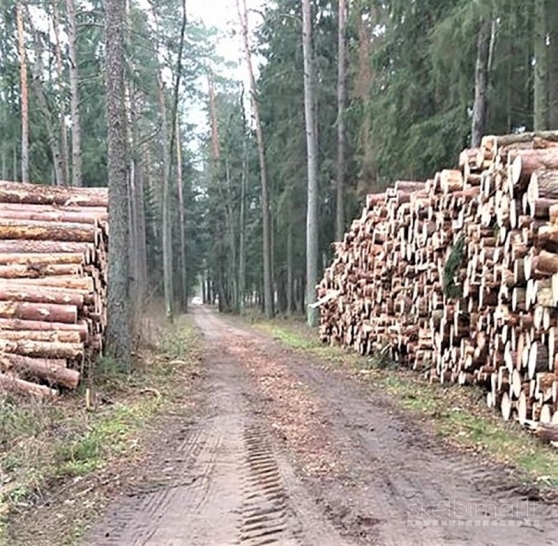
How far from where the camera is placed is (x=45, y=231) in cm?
1077

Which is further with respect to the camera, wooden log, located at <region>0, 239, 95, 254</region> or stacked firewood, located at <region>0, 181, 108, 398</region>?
wooden log, located at <region>0, 239, 95, 254</region>

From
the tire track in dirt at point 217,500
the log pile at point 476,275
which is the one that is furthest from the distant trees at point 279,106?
the tire track in dirt at point 217,500

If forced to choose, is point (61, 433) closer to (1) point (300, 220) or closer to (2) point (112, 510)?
(2) point (112, 510)

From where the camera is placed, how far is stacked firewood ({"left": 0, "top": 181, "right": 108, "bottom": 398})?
8.72m

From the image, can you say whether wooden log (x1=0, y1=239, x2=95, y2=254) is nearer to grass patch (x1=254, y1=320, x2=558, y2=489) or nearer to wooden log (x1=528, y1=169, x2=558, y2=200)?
grass patch (x1=254, y1=320, x2=558, y2=489)

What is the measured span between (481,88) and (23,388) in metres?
10.5

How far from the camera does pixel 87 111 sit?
30.9 meters

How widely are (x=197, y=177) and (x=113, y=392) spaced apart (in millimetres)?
49036

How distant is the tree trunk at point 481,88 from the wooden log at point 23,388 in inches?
372

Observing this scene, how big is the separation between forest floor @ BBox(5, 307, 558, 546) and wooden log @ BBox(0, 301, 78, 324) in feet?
6.33

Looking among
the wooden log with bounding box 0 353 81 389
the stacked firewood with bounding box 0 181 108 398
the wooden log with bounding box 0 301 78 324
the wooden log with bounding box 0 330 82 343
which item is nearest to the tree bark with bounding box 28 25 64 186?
the stacked firewood with bounding box 0 181 108 398

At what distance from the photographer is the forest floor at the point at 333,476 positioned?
14.2 ft

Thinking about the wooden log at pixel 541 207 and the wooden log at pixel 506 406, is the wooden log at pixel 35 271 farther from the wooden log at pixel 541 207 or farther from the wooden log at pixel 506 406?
the wooden log at pixel 541 207

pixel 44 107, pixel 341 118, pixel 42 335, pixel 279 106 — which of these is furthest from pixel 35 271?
pixel 279 106
